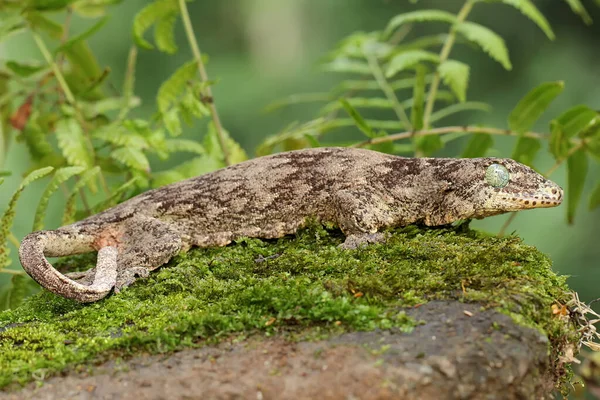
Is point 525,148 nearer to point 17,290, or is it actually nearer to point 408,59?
point 408,59

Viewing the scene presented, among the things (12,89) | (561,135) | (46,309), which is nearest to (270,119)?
(12,89)

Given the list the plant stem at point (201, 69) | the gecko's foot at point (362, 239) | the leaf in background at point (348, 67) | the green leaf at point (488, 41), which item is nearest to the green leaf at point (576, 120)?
the green leaf at point (488, 41)

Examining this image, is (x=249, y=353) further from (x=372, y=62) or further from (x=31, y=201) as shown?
(x=31, y=201)

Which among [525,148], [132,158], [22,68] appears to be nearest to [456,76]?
[525,148]

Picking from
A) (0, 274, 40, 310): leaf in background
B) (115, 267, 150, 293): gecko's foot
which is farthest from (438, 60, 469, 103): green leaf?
(0, 274, 40, 310): leaf in background

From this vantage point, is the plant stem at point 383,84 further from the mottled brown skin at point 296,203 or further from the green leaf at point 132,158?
the green leaf at point 132,158
